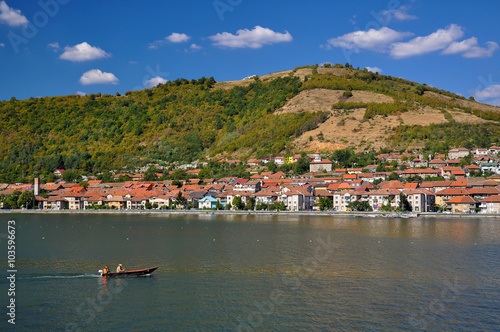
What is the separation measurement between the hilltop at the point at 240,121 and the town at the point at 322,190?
1226 cm

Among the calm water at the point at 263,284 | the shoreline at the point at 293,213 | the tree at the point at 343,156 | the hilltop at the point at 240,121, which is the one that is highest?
the hilltop at the point at 240,121

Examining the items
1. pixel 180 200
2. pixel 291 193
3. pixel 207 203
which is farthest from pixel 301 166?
pixel 180 200

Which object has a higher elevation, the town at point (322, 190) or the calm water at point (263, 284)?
the town at point (322, 190)

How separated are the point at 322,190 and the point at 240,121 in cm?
6885

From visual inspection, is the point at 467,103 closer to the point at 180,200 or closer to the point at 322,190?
the point at 322,190

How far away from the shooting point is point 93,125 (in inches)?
5945

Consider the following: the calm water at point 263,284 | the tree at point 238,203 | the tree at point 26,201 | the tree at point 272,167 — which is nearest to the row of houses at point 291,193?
the tree at point 238,203

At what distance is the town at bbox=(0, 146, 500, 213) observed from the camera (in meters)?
66.5

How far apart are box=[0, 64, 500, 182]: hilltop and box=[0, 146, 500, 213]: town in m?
12.3

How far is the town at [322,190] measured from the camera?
6650 centimetres

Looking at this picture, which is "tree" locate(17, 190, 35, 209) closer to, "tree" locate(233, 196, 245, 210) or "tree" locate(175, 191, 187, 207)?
"tree" locate(175, 191, 187, 207)

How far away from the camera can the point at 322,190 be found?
73938mm

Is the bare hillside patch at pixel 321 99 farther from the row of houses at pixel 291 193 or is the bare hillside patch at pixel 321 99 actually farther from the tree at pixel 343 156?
the row of houses at pixel 291 193

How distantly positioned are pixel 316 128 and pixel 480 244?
8327 centimetres
